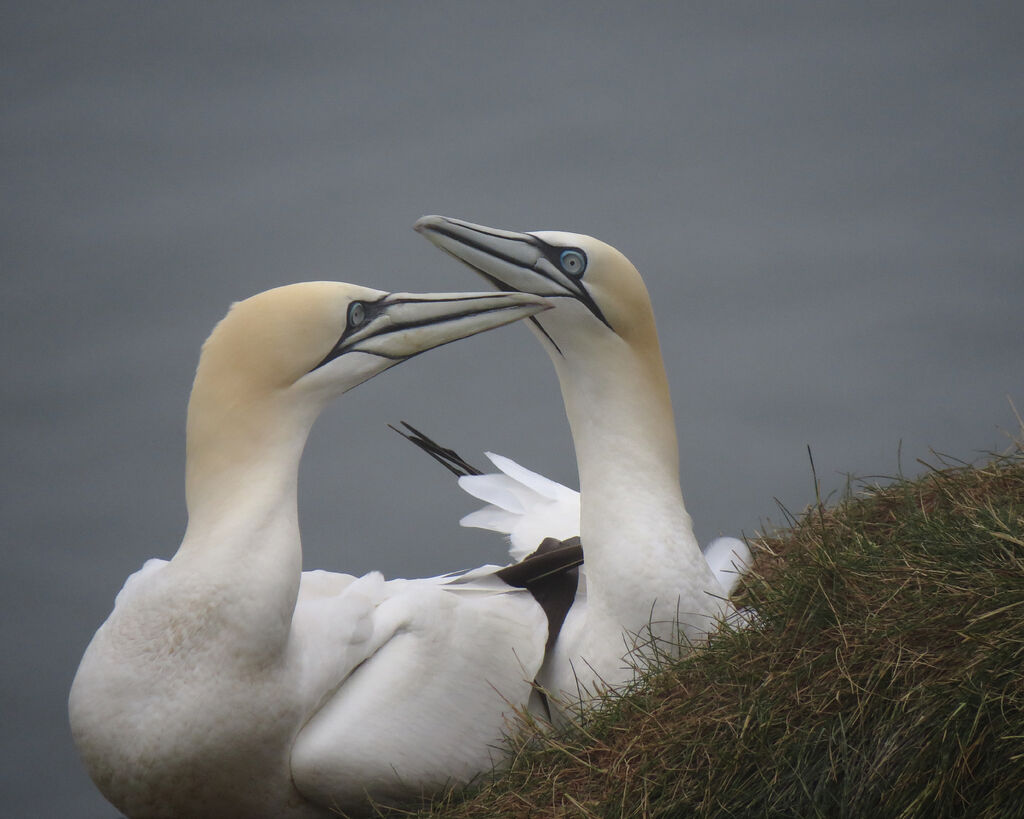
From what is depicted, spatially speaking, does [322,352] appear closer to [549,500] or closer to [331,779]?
[331,779]

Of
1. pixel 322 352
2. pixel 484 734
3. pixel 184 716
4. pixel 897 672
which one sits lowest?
pixel 484 734

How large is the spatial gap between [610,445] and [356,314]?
3.33 ft

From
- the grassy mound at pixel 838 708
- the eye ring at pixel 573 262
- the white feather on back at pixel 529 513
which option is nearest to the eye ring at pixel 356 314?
the eye ring at pixel 573 262

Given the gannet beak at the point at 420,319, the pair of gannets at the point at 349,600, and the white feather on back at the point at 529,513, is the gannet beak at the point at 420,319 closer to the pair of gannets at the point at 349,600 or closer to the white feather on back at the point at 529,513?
the pair of gannets at the point at 349,600

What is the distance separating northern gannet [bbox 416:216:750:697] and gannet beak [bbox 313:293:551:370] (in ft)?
0.63

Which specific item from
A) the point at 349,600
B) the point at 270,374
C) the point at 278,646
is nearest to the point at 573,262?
the point at 270,374

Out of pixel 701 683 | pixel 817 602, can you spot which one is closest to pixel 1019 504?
pixel 817 602

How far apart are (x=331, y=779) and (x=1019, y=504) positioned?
226 cm

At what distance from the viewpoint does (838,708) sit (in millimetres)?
3248

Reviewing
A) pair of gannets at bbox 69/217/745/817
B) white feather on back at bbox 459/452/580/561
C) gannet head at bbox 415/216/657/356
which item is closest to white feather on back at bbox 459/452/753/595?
white feather on back at bbox 459/452/580/561

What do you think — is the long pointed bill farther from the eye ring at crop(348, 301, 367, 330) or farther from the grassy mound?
the grassy mound

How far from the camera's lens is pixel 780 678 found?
3.42 m

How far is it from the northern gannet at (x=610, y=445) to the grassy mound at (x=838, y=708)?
12.9 inches

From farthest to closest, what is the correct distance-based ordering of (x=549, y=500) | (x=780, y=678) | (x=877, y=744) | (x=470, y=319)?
1. (x=549, y=500)
2. (x=470, y=319)
3. (x=780, y=678)
4. (x=877, y=744)
